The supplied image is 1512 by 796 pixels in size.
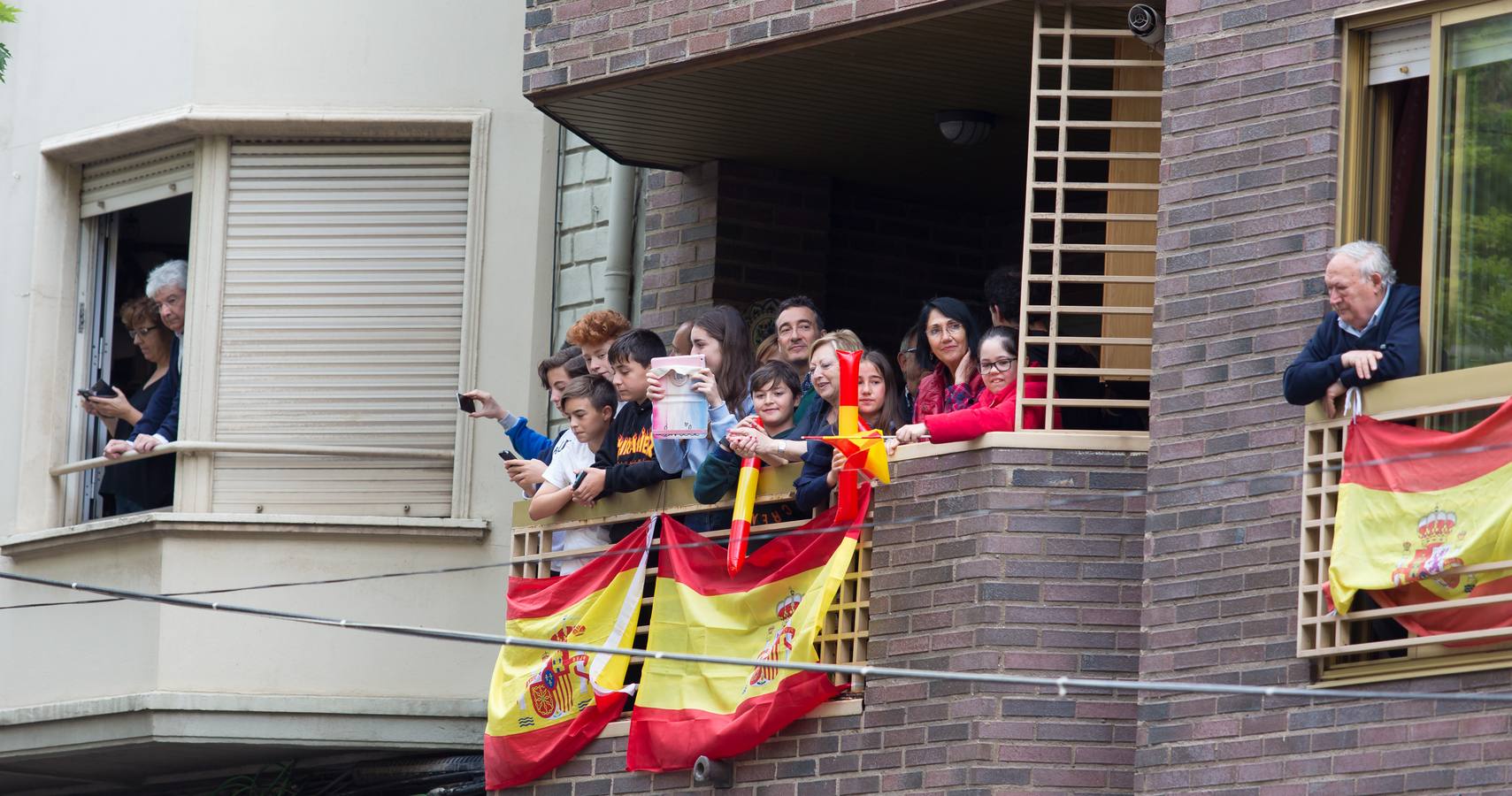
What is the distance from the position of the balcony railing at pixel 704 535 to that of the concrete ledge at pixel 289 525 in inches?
60.9

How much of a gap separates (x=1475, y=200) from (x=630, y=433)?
13.0 feet

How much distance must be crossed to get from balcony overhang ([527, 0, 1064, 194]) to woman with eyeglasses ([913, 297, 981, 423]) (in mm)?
1325

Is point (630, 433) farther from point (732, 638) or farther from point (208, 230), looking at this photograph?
point (208, 230)

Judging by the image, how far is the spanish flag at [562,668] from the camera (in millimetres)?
12242

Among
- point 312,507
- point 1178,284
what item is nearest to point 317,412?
point 312,507

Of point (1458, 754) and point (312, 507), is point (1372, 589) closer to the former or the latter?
point (1458, 754)

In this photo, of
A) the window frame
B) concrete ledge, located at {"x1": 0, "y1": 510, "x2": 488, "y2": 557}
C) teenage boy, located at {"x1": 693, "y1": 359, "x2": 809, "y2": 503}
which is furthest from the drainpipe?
teenage boy, located at {"x1": 693, "y1": 359, "x2": 809, "y2": 503}

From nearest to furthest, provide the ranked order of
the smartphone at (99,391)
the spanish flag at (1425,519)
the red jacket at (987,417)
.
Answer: the spanish flag at (1425,519), the red jacket at (987,417), the smartphone at (99,391)

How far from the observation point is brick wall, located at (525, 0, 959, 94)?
12.4m

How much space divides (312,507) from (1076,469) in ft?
16.8

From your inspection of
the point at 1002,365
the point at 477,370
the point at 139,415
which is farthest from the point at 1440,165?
the point at 139,415

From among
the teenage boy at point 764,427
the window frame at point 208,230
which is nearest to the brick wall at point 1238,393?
the teenage boy at point 764,427

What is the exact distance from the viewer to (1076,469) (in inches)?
436

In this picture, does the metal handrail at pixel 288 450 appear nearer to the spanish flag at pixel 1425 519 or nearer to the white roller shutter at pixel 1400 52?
the white roller shutter at pixel 1400 52
